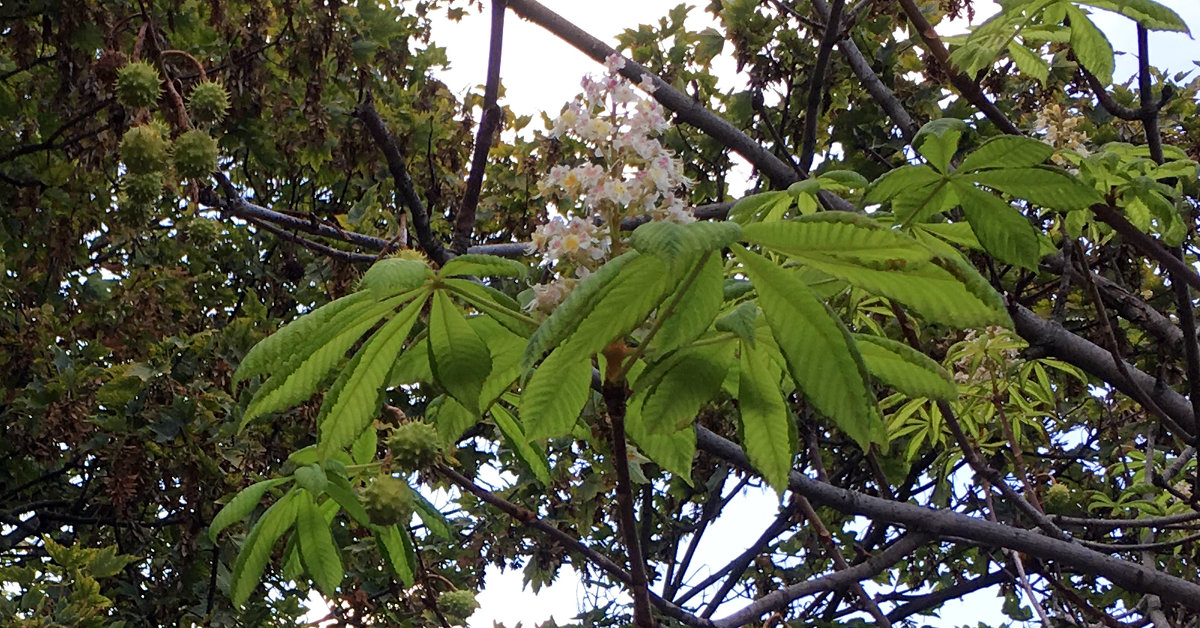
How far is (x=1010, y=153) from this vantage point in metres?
1.16

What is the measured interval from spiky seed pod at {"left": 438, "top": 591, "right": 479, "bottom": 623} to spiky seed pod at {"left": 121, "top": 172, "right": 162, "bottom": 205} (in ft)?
3.77

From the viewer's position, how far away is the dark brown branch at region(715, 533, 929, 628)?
7.15 feet

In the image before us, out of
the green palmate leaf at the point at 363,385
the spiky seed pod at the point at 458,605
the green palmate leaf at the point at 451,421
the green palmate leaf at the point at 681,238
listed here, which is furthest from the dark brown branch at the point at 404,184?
the green palmate leaf at the point at 681,238

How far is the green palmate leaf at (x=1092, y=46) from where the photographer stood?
1792 millimetres

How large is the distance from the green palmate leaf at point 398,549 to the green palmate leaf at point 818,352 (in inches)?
38.6

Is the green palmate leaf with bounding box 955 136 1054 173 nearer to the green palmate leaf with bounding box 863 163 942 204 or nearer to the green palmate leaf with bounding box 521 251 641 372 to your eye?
the green palmate leaf with bounding box 863 163 942 204

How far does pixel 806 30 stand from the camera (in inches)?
141

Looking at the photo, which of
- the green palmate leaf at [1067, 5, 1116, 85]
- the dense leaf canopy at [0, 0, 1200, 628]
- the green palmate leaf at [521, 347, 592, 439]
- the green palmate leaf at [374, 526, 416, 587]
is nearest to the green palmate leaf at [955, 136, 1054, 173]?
the dense leaf canopy at [0, 0, 1200, 628]

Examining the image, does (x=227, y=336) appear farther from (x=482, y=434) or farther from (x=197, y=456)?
(x=482, y=434)

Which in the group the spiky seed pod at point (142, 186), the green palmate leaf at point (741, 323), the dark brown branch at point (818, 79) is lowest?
the green palmate leaf at point (741, 323)

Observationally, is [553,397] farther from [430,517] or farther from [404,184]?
[404,184]

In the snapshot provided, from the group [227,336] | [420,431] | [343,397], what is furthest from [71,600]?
[343,397]

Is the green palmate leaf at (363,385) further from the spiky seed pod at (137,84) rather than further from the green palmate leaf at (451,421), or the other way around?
the spiky seed pod at (137,84)

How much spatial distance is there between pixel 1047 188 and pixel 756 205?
13.6 inches
